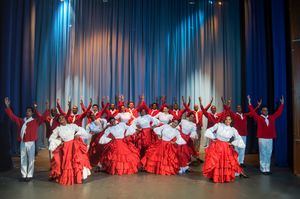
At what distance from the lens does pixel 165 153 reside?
6.81 metres

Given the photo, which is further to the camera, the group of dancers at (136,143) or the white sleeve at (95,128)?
the white sleeve at (95,128)

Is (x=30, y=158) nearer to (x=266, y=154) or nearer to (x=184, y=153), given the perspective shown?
(x=184, y=153)

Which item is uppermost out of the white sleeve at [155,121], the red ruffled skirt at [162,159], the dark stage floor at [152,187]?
the white sleeve at [155,121]

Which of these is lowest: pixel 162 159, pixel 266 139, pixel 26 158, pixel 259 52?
pixel 162 159

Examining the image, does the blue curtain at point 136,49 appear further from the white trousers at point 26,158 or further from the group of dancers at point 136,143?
the white trousers at point 26,158

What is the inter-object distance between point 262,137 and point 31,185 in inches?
183

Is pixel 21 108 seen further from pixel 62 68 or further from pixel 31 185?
pixel 31 185

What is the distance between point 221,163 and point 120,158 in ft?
6.53

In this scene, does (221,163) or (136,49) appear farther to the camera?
(136,49)

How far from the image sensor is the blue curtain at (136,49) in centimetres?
991

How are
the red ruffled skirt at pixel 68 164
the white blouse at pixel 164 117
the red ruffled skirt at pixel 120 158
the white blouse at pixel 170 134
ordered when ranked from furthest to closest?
the white blouse at pixel 164 117
the white blouse at pixel 170 134
the red ruffled skirt at pixel 120 158
the red ruffled skirt at pixel 68 164

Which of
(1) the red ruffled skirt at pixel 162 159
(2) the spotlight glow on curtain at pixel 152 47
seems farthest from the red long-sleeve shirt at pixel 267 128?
(2) the spotlight glow on curtain at pixel 152 47

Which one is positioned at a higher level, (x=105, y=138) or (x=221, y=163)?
(x=105, y=138)

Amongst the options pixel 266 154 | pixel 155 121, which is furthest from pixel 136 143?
pixel 266 154
